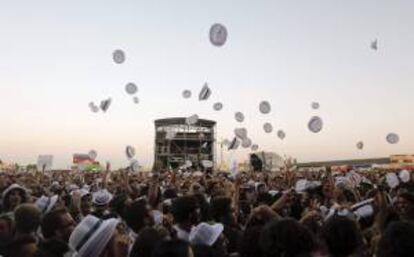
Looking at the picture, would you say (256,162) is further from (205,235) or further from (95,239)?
(95,239)

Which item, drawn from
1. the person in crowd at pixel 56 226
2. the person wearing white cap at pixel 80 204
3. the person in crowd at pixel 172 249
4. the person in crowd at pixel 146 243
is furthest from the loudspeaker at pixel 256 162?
the person in crowd at pixel 172 249

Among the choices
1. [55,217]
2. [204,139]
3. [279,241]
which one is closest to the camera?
[279,241]

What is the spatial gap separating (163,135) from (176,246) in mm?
35533

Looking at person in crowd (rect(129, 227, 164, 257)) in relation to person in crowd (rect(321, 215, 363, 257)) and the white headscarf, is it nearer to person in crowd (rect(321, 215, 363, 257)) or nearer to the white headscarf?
the white headscarf

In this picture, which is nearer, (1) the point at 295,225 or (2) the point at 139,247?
(1) the point at 295,225

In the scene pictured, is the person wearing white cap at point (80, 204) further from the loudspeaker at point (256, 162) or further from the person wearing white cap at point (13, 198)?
the loudspeaker at point (256, 162)

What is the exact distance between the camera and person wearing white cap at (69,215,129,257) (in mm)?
4312

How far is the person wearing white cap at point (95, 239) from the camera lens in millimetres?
4312

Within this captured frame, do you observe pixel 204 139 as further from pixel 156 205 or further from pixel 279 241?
pixel 279 241

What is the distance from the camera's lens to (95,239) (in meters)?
4.36

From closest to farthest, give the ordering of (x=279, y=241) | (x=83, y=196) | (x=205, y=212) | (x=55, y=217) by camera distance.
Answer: (x=279, y=241), (x=55, y=217), (x=205, y=212), (x=83, y=196)

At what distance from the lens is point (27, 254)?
4.52 meters

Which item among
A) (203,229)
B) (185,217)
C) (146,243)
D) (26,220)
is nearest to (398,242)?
(146,243)

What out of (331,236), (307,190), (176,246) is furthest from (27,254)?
(307,190)
